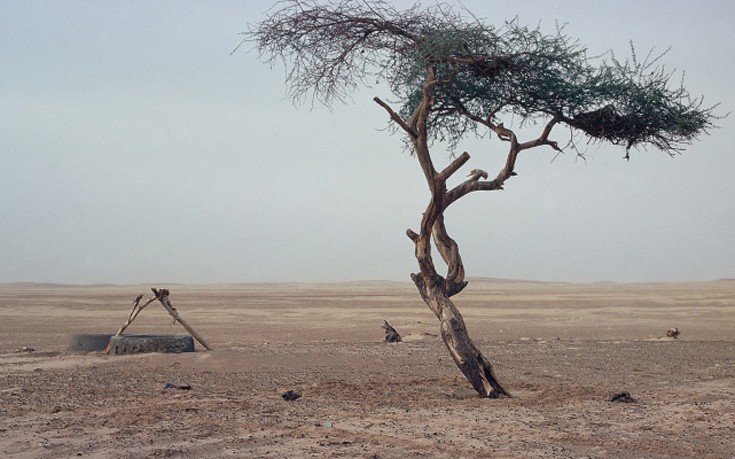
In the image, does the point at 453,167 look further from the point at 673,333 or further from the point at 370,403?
the point at 673,333

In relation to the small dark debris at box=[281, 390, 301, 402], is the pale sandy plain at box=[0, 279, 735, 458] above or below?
below

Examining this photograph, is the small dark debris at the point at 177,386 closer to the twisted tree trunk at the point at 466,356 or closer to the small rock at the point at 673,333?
the twisted tree trunk at the point at 466,356

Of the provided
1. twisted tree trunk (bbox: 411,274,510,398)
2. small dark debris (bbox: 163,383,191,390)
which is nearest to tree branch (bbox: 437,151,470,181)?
twisted tree trunk (bbox: 411,274,510,398)

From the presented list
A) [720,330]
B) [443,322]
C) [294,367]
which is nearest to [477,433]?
[443,322]

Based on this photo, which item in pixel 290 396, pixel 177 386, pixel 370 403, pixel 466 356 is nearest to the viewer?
pixel 370 403

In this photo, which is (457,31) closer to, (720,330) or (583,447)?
(583,447)

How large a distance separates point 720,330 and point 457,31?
72.3 ft

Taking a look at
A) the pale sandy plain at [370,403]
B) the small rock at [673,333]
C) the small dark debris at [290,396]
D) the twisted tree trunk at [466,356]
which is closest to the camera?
the pale sandy plain at [370,403]

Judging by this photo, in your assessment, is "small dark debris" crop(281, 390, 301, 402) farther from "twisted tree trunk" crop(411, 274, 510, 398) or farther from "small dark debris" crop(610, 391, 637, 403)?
"small dark debris" crop(610, 391, 637, 403)

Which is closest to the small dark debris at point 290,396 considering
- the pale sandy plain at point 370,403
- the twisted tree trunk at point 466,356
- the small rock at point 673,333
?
the pale sandy plain at point 370,403

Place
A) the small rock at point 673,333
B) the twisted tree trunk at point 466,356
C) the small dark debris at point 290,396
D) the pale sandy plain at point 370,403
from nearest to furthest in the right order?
the pale sandy plain at point 370,403, the small dark debris at point 290,396, the twisted tree trunk at point 466,356, the small rock at point 673,333

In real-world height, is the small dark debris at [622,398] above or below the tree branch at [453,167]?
below

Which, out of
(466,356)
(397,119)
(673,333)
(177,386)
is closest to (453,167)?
(397,119)

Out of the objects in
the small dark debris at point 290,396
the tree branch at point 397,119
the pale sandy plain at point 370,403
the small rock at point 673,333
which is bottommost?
the pale sandy plain at point 370,403
